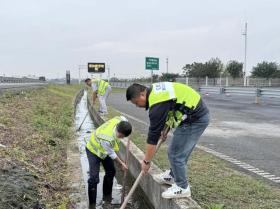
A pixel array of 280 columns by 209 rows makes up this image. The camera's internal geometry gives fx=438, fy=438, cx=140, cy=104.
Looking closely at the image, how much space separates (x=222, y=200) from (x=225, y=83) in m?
44.9

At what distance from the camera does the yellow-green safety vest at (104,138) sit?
6.36 meters

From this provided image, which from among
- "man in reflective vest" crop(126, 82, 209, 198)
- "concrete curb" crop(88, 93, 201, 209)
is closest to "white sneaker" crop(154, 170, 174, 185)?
"concrete curb" crop(88, 93, 201, 209)

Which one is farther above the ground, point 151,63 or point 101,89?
point 151,63

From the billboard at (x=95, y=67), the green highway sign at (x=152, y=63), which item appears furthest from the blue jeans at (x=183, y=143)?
the billboard at (x=95, y=67)

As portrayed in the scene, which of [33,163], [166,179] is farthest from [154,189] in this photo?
[33,163]

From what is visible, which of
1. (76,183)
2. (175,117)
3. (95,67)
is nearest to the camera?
(175,117)

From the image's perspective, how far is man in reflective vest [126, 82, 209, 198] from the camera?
4.65 m

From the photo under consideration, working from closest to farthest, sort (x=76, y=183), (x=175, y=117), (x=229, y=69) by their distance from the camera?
1. (x=175, y=117)
2. (x=76, y=183)
3. (x=229, y=69)

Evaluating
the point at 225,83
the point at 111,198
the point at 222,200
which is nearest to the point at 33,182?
the point at 111,198

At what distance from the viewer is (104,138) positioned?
6395 millimetres

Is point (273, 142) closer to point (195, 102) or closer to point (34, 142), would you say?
point (34, 142)

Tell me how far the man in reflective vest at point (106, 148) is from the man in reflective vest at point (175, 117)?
1026 mm

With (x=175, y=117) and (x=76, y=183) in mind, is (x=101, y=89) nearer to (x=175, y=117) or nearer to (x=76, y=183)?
(x=76, y=183)

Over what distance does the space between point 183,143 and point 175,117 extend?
409 mm
